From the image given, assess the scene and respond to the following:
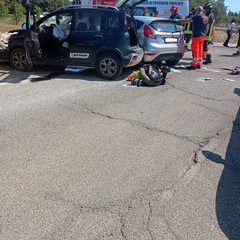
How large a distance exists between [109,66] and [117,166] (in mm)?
4590

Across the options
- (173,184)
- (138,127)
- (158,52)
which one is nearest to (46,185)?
(173,184)

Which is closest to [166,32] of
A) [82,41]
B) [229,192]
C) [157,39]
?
[157,39]

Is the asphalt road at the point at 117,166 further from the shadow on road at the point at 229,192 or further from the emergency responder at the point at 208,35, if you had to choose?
the emergency responder at the point at 208,35

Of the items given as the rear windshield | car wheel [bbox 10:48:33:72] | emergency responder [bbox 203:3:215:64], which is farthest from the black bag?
emergency responder [bbox 203:3:215:64]

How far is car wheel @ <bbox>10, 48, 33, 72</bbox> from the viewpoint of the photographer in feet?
26.0

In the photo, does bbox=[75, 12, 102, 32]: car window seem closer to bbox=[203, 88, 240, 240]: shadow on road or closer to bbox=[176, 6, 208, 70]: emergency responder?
bbox=[176, 6, 208, 70]: emergency responder

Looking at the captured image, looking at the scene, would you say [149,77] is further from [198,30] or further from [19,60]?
[19,60]

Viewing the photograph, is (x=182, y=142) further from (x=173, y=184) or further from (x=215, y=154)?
(x=173, y=184)

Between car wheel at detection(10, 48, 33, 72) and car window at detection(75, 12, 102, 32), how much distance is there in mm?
1683

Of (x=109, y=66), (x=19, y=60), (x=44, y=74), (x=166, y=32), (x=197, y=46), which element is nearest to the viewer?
(x=109, y=66)

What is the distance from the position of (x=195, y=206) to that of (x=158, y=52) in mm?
6357

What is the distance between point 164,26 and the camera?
8812 millimetres

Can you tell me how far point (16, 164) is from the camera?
3451mm

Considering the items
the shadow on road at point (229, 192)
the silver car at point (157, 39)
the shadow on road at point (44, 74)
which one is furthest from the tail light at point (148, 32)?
the shadow on road at point (229, 192)
